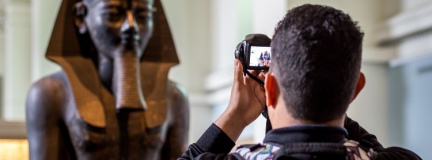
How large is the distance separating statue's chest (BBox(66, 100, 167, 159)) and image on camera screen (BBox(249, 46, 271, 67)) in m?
1.55

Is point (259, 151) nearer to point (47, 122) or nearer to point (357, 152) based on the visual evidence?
point (357, 152)

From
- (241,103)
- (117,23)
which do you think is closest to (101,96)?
(117,23)

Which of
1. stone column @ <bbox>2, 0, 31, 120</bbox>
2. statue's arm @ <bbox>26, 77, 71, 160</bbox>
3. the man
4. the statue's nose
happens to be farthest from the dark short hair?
stone column @ <bbox>2, 0, 31, 120</bbox>

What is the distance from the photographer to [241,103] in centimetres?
128

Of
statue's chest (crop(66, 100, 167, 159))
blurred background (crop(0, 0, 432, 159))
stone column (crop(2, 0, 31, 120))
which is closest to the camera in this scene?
statue's chest (crop(66, 100, 167, 159))

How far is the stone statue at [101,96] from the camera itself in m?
2.71

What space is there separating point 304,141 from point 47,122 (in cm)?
183

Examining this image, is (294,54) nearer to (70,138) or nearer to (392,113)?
(70,138)

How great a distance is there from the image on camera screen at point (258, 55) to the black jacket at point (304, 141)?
0.12 m

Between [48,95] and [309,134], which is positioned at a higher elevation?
[309,134]

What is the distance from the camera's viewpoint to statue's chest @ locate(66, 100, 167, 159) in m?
2.68

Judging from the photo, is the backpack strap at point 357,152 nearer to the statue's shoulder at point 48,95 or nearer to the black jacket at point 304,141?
the black jacket at point 304,141

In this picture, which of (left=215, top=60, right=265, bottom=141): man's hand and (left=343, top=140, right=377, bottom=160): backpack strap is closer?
(left=343, top=140, right=377, bottom=160): backpack strap

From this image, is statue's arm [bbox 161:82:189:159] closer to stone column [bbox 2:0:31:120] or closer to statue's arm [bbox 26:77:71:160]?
statue's arm [bbox 26:77:71:160]
